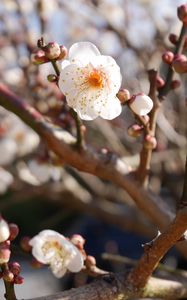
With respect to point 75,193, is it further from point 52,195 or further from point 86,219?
point 86,219

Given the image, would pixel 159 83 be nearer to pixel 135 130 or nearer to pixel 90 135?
pixel 135 130

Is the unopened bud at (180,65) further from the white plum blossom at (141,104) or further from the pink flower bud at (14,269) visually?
the pink flower bud at (14,269)

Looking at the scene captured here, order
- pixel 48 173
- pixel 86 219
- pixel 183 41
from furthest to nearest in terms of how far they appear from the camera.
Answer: pixel 86 219
pixel 48 173
pixel 183 41

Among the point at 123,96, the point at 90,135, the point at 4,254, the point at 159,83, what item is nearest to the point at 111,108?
the point at 123,96

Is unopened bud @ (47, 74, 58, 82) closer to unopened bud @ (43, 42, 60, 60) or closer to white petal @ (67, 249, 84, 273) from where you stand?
unopened bud @ (43, 42, 60, 60)

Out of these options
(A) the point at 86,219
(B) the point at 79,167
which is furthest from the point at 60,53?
(A) the point at 86,219
